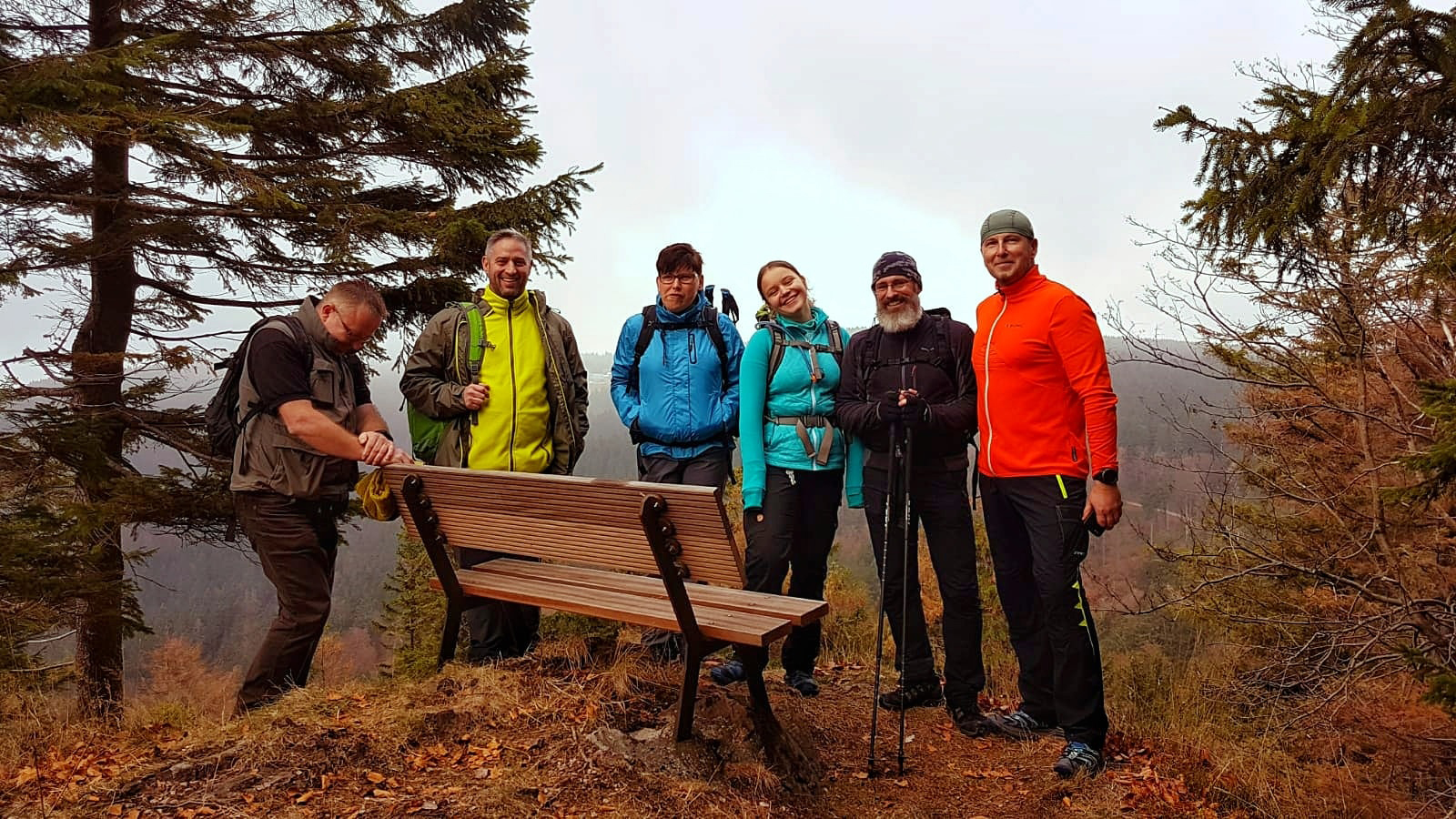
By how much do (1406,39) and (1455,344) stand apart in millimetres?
1465

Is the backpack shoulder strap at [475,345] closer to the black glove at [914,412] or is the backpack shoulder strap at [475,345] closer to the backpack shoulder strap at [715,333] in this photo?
the backpack shoulder strap at [715,333]

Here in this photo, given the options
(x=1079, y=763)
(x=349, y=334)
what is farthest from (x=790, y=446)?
(x=349, y=334)

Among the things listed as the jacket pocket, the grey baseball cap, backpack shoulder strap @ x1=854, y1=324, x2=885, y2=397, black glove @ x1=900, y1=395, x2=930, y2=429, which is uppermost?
the grey baseball cap

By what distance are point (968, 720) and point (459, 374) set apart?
3.39m

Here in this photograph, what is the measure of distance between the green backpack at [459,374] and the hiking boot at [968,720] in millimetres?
3242

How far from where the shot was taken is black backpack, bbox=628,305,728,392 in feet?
14.4

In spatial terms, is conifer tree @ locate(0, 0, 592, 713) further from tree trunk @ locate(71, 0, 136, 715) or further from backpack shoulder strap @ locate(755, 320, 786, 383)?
backpack shoulder strap @ locate(755, 320, 786, 383)

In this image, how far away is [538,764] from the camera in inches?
117

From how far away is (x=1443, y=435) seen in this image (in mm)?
2232

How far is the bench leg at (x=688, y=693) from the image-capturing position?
3.05 meters

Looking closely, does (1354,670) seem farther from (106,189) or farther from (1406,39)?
(106,189)

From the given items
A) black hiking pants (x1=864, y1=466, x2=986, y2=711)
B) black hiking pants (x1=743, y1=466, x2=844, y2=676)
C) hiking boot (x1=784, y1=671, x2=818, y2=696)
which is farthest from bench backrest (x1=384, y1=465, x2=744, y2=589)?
hiking boot (x1=784, y1=671, x2=818, y2=696)

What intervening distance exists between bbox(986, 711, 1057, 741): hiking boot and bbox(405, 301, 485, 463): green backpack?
11.2ft

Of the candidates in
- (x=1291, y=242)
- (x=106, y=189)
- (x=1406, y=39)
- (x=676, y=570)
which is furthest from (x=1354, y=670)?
(x=106, y=189)
